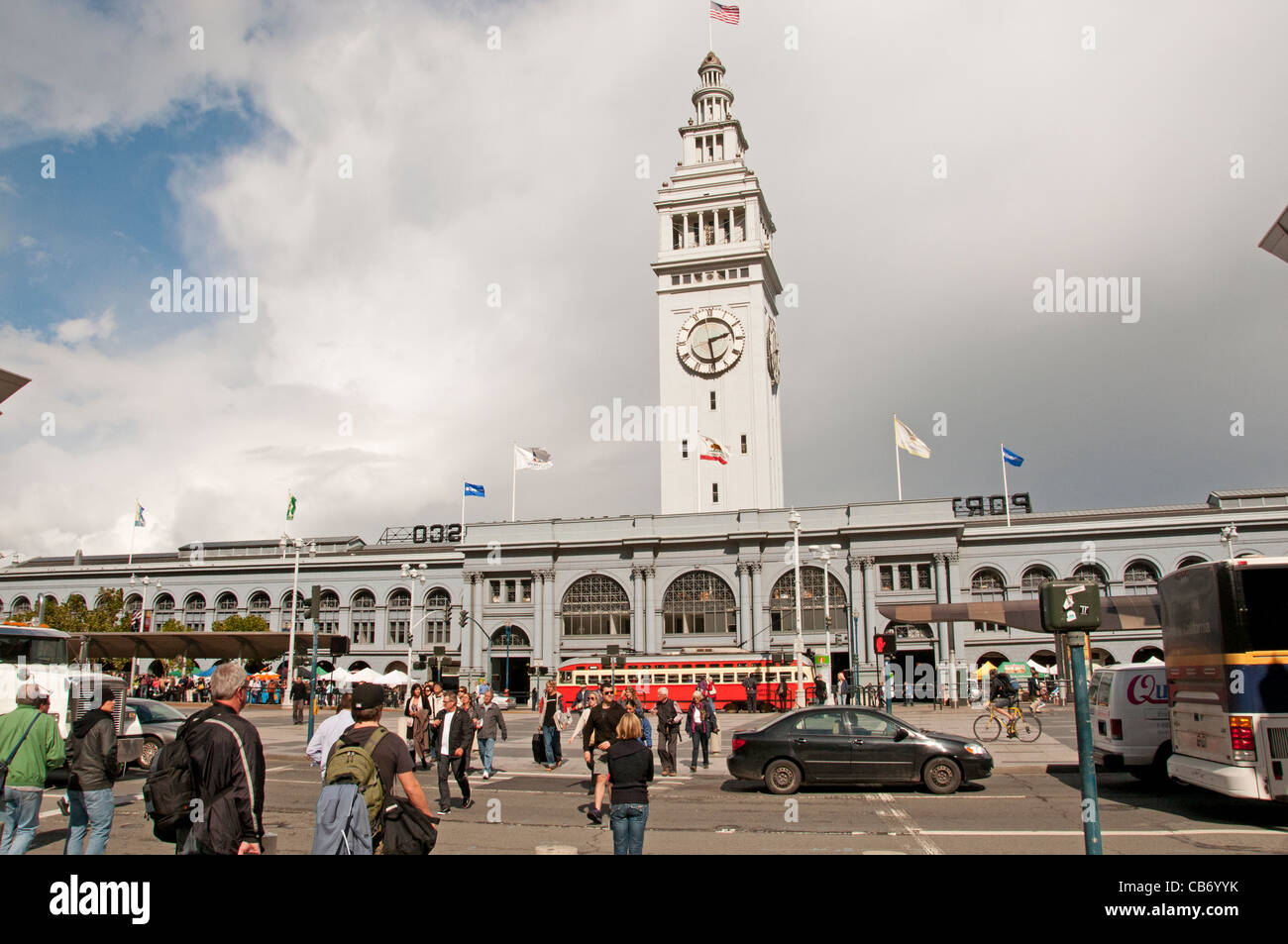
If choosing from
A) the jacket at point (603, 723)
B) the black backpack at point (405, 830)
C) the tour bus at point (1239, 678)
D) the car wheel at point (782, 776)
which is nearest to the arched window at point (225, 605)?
the car wheel at point (782, 776)

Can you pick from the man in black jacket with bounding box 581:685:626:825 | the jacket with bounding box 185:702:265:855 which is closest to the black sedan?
the man in black jacket with bounding box 581:685:626:825

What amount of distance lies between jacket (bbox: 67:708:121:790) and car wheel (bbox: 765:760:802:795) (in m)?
11.5

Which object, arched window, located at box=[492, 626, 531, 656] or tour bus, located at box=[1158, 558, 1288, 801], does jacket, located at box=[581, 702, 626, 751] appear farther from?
arched window, located at box=[492, 626, 531, 656]

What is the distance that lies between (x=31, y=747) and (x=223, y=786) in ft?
14.5

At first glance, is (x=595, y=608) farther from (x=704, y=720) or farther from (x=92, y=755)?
(x=92, y=755)

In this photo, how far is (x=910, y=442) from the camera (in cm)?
5578

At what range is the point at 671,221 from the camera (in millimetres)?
75438

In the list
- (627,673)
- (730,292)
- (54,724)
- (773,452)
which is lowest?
(627,673)

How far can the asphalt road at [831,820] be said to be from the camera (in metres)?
11.8

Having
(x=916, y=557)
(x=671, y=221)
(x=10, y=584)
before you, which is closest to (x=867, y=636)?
(x=916, y=557)

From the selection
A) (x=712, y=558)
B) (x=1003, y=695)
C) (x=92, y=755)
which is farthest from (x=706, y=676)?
(x=92, y=755)
